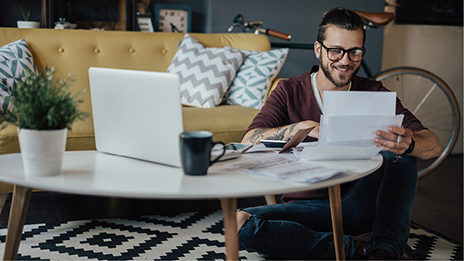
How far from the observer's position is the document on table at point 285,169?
110 cm

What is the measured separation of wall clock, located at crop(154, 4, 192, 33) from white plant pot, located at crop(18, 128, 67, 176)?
8.79 feet

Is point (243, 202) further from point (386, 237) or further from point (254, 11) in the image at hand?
point (254, 11)

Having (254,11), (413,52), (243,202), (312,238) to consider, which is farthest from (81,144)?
(413,52)

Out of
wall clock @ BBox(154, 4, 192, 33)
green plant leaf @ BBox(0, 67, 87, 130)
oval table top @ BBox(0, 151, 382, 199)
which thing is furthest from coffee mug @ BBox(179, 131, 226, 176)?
wall clock @ BBox(154, 4, 192, 33)

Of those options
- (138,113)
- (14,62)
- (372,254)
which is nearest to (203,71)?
(14,62)

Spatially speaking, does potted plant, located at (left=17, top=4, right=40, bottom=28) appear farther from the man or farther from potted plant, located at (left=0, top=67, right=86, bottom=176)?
potted plant, located at (left=0, top=67, right=86, bottom=176)

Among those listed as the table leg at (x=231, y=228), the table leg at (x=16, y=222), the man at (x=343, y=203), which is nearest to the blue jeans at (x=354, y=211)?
the man at (x=343, y=203)

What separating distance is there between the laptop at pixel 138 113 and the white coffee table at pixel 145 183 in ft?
0.12

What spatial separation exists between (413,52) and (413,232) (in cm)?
208

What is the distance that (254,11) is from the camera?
3.73 metres

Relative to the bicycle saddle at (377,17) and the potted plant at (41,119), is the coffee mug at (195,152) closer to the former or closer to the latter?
the potted plant at (41,119)

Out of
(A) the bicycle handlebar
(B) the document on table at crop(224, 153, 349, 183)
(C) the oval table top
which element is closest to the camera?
(C) the oval table top

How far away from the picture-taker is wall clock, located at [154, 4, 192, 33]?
3.70 metres

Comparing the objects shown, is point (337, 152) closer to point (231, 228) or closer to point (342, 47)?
point (231, 228)
